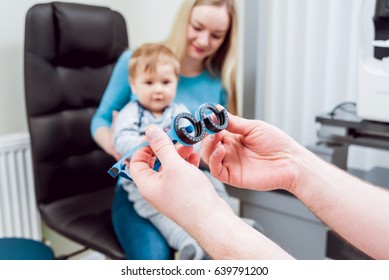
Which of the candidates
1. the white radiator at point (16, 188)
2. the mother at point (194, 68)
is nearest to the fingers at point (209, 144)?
the mother at point (194, 68)

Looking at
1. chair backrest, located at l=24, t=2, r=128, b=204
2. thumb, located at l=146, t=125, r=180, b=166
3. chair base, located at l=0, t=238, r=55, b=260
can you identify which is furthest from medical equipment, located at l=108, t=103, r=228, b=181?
chair backrest, located at l=24, t=2, r=128, b=204

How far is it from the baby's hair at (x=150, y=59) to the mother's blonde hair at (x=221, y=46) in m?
0.12

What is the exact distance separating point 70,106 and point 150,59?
43 cm

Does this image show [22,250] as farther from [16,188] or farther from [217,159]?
[217,159]

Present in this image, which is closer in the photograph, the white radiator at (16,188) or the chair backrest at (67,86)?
the chair backrest at (67,86)

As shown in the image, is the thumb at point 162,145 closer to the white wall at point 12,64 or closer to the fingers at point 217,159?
the fingers at point 217,159

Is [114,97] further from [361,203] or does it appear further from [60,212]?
[361,203]

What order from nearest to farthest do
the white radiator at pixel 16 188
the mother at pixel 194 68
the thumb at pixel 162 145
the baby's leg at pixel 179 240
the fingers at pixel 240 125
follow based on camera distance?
the thumb at pixel 162 145 → the fingers at pixel 240 125 → the baby's leg at pixel 179 240 → the mother at pixel 194 68 → the white radiator at pixel 16 188

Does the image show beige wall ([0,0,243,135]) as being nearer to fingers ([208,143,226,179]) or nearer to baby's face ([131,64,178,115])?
baby's face ([131,64,178,115])

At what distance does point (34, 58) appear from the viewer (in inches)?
54.1

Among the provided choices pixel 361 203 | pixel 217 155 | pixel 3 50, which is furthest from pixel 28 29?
pixel 361 203

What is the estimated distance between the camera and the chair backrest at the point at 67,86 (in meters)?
1.38

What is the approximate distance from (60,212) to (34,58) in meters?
0.53

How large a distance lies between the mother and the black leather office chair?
0.43 feet
